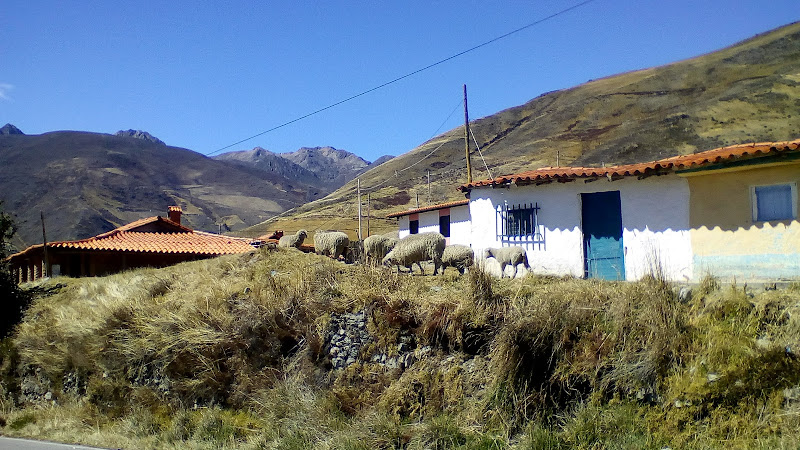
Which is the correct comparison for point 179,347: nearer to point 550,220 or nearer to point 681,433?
point 681,433

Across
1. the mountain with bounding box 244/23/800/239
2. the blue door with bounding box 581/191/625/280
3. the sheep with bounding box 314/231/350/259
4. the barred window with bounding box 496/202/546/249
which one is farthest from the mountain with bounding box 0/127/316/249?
the blue door with bounding box 581/191/625/280

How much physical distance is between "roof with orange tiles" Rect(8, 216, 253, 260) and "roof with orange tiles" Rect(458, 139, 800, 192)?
13.4 m

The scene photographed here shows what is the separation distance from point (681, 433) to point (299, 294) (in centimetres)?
633

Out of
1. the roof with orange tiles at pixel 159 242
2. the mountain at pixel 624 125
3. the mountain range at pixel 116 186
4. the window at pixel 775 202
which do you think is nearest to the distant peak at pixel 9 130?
the mountain range at pixel 116 186

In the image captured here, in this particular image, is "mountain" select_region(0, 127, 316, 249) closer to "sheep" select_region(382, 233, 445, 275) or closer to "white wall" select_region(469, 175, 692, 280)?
"white wall" select_region(469, 175, 692, 280)

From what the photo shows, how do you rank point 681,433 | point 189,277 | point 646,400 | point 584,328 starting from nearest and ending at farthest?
point 681,433 → point 646,400 → point 584,328 → point 189,277

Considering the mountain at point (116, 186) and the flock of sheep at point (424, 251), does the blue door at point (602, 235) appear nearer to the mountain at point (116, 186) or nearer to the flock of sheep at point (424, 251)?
the flock of sheep at point (424, 251)

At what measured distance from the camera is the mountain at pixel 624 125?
183ft

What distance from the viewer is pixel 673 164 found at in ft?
44.5

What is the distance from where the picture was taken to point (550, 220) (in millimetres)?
16625

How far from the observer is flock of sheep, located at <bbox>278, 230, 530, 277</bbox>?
1595cm

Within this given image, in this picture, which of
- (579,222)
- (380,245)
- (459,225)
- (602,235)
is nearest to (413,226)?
(459,225)

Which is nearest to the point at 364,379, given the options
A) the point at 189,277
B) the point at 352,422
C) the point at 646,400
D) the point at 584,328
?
the point at 352,422

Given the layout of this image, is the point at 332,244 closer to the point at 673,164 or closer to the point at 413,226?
the point at 673,164
